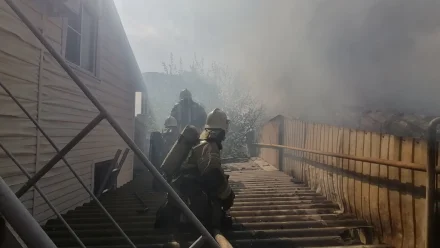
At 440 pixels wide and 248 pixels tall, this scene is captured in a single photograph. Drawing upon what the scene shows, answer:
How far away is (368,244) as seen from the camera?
3.78 metres

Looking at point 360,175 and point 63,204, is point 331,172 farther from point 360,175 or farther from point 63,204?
point 63,204

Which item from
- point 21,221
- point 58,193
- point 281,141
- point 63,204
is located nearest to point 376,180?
point 21,221

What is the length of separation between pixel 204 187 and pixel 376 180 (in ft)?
6.96

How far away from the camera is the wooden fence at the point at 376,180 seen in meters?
3.25

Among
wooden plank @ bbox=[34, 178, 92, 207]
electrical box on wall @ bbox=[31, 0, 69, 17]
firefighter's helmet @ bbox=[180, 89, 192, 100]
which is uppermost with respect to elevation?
electrical box on wall @ bbox=[31, 0, 69, 17]

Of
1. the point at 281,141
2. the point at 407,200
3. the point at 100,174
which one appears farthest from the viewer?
the point at 281,141

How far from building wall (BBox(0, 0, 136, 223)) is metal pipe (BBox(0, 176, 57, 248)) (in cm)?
346

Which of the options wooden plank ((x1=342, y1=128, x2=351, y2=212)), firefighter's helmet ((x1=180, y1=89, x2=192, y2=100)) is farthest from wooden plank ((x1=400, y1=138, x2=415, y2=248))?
firefighter's helmet ((x1=180, y1=89, x2=192, y2=100))

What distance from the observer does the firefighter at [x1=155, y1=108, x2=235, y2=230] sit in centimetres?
383

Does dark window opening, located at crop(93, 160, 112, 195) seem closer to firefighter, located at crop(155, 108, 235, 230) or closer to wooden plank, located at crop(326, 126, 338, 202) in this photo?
firefighter, located at crop(155, 108, 235, 230)

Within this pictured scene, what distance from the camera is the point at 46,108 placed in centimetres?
511

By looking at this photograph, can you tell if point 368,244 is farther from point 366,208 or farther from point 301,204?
point 301,204

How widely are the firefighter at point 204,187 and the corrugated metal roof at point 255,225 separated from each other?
0.23 meters

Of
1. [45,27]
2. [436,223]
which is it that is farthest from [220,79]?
[436,223]
